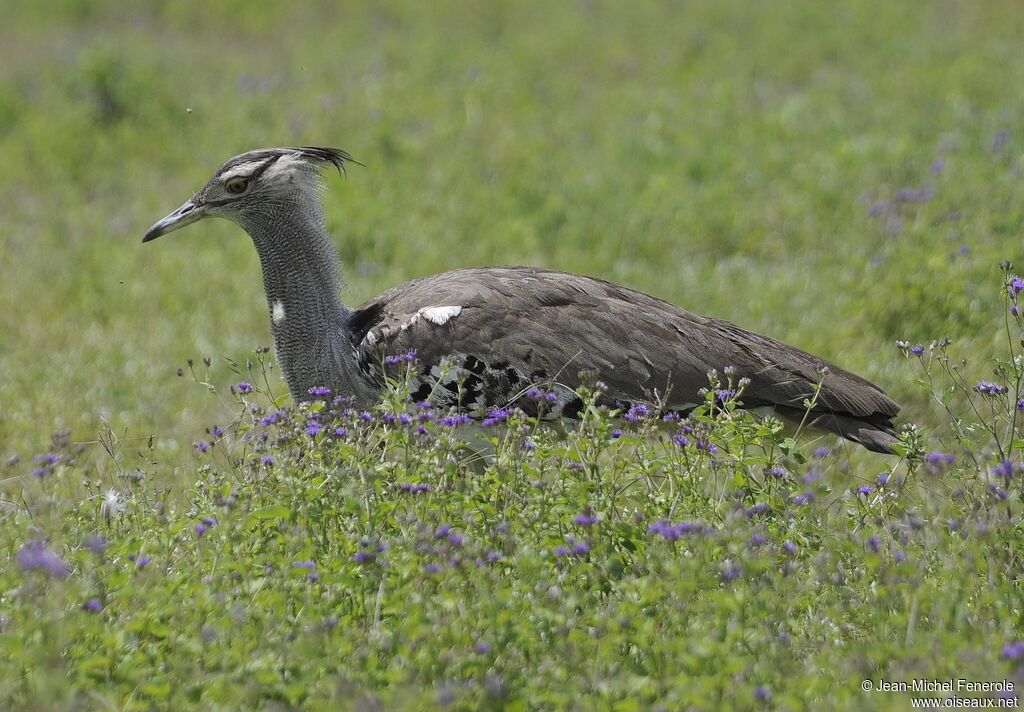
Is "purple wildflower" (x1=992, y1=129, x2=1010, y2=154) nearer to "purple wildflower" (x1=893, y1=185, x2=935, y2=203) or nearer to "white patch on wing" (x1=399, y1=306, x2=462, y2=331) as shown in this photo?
"purple wildflower" (x1=893, y1=185, x2=935, y2=203)

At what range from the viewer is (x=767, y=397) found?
427cm

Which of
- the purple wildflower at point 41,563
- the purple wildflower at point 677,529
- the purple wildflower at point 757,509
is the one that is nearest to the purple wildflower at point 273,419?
the purple wildflower at point 41,563

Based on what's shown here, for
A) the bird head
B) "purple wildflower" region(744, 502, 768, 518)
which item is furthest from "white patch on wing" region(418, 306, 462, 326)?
"purple wildflower" region(744, 502, 768, 518)

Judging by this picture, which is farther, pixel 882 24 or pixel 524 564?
pixel 882 24

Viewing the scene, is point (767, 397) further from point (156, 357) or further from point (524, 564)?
point (156, 357)

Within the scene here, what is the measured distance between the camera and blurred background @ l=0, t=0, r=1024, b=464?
19.2ft

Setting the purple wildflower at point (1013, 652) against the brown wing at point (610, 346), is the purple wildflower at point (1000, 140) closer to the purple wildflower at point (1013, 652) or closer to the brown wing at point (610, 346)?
the brown wing at point (610, 346)

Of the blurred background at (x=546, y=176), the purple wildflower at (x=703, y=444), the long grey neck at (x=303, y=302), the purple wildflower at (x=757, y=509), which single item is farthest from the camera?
the blurred background at (x=546, y=176)

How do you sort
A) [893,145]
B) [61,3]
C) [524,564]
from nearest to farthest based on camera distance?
1. [524,564]
2. [893,145]
3. [61,3]

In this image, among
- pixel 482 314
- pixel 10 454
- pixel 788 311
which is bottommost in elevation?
pixel 788 311

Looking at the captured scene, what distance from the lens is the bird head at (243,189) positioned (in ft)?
14.8

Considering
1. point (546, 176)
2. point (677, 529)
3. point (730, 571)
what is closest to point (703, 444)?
point (677, 529)

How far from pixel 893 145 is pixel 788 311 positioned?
96.9 inches

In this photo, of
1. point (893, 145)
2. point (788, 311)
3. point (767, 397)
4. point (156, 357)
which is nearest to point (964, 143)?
point (893, 145)
